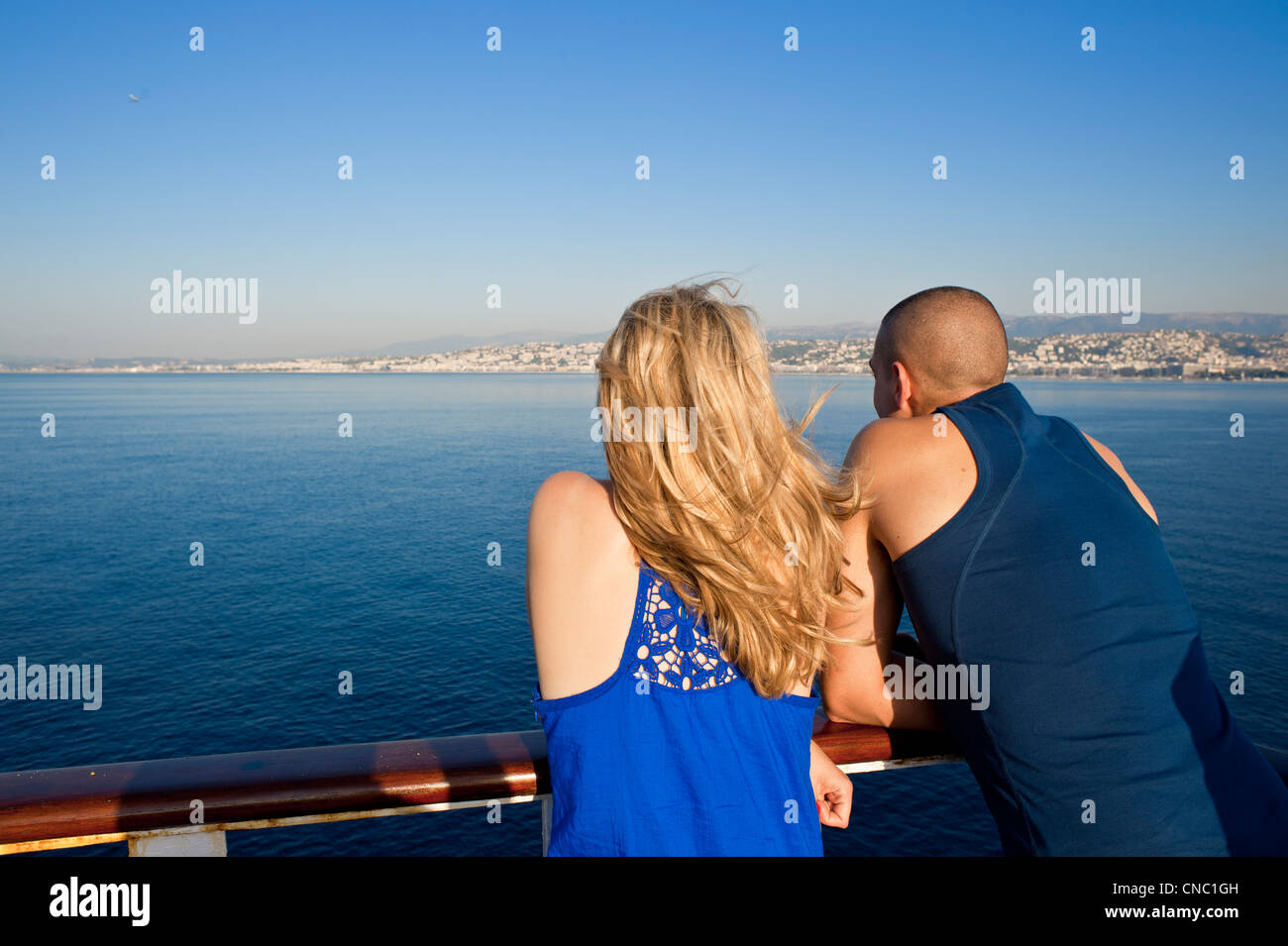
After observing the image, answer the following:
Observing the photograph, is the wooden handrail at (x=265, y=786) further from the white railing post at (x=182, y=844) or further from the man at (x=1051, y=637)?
the man at (x=1051, y=637)

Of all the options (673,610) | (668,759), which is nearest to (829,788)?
(668,759)

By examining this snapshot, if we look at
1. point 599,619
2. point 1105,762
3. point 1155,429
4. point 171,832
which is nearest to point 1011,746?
point 1105,762

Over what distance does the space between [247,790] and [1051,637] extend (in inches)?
64.5

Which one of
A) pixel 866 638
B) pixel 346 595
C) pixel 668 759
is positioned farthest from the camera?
pixel 346 595

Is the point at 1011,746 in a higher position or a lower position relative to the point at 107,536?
higher

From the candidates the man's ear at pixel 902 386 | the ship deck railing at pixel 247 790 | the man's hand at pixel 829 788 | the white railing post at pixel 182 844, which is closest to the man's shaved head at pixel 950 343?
the man's ear at pixel 902 386

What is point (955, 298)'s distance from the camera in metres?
2.17

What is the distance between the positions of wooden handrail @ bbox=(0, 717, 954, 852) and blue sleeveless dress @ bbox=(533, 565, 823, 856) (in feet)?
0.86

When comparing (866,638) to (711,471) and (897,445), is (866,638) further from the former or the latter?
(711,471)

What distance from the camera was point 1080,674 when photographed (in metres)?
1.55

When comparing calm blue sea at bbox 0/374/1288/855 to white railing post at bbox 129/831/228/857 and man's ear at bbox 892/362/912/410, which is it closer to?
man's ear at bbox 892/362/912/410

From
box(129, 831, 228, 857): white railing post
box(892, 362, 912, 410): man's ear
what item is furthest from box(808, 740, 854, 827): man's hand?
box(129, 831, 228, 857): white railing post

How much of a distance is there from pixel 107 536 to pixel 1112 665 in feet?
209
